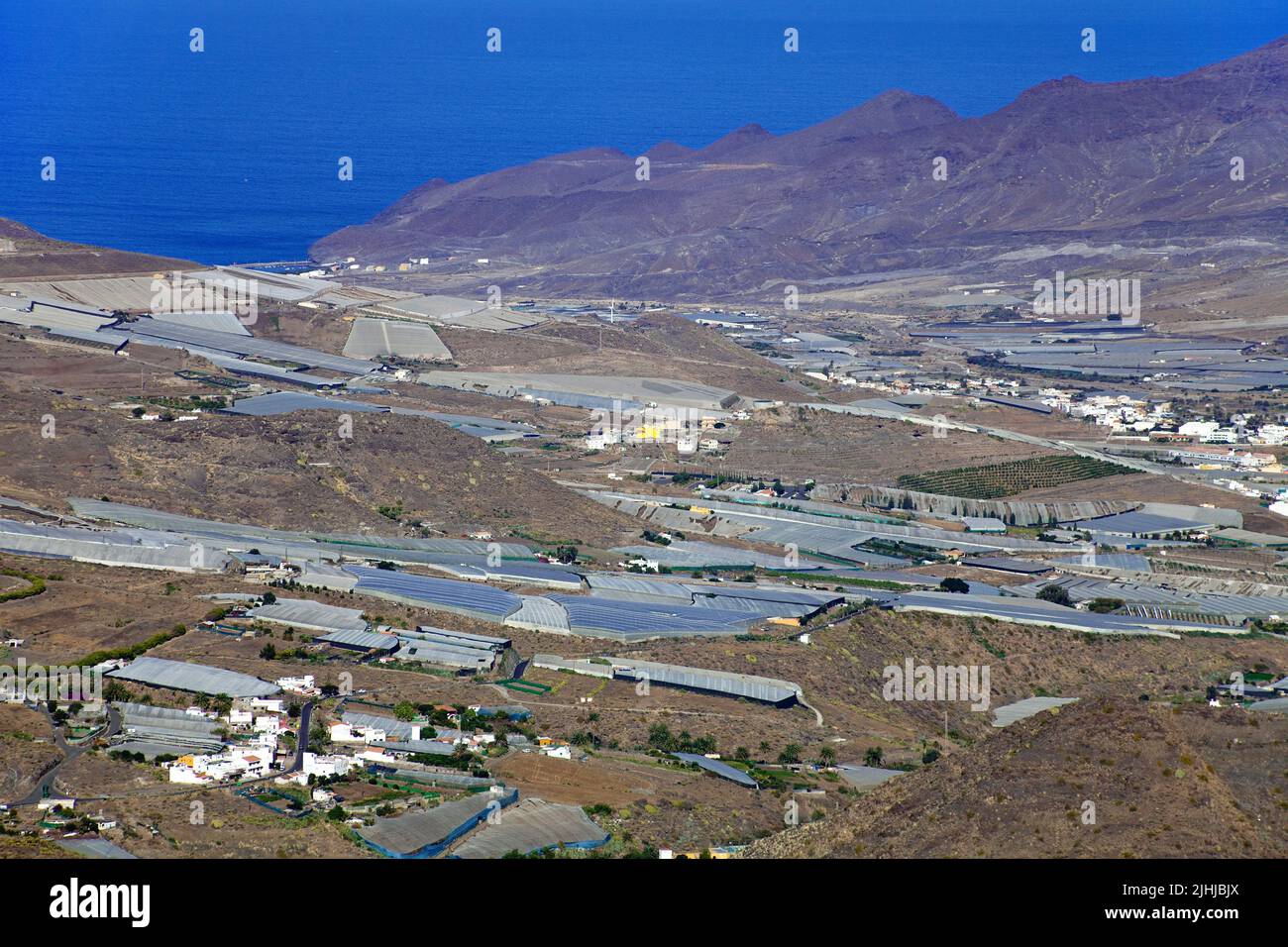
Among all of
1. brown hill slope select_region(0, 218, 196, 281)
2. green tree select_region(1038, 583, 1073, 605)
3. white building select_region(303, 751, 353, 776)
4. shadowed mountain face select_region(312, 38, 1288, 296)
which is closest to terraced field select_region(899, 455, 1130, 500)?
green tree select_region(1038, 583, 1073, 605)

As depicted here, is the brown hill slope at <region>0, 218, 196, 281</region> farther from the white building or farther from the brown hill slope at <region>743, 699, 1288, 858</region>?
the brown hill slope at <region>743, 699, 1288, 858</region>

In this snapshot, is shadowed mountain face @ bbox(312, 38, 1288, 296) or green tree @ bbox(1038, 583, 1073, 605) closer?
green tree @ bbox(1038, 583, 1073, 605)

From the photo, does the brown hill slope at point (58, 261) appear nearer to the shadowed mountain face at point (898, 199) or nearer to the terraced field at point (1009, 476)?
the shadowed mountain face at point (898, 199)

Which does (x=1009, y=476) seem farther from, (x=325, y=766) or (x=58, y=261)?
(x=58, y=261)

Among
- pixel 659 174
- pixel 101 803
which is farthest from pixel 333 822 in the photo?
pixel 659 174

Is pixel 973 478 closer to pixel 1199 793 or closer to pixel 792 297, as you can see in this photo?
pixel 1199 793

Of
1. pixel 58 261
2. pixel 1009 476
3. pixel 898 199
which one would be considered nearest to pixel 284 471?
pixel 1009 476

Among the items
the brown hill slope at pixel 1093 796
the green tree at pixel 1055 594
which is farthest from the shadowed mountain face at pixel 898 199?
the brown hill slope at pixel 1093 796
